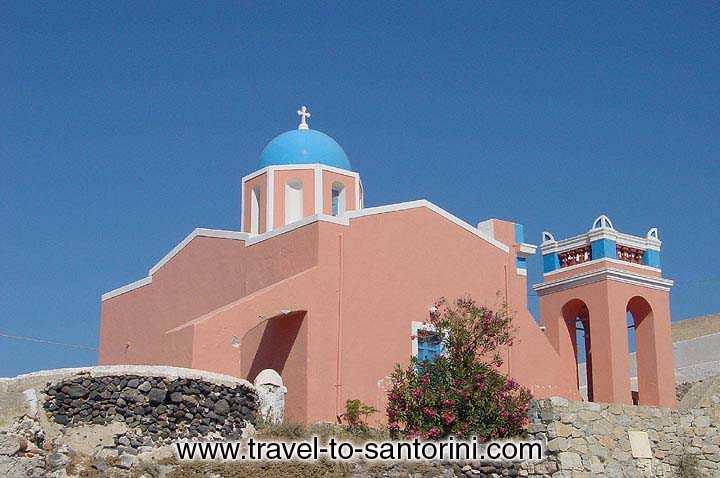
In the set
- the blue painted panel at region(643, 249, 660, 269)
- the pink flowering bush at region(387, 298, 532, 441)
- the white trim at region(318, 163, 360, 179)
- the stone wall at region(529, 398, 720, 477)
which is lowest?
the stone wall at region(529, 398, 720, 477)

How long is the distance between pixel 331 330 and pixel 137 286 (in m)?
8.49

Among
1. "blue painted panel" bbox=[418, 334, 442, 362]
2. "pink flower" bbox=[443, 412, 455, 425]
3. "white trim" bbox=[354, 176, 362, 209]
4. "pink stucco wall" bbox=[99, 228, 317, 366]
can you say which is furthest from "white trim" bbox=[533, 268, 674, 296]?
"pink flower" bbox=[443, 412, 455, 425]

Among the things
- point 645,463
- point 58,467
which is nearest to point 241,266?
point 58,467

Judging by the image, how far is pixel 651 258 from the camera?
2745cm

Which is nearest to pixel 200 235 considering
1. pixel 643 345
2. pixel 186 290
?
pixel 186 290

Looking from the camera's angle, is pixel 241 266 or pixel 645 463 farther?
pixel 241 266

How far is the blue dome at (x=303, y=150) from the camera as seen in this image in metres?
26.1

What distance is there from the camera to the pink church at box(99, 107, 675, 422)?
2122cm

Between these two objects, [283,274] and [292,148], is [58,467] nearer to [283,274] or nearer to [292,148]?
[283,274]

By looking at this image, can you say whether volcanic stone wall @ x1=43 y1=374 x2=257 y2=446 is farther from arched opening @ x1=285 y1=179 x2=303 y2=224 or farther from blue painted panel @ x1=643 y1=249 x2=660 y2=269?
blue painted panel @ x1=643 y1=249 x2=660 y2=269

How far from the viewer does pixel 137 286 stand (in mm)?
27938

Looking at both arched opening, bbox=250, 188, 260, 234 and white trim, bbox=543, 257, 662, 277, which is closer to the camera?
arched opening, bbox=250, 188, 260, 234

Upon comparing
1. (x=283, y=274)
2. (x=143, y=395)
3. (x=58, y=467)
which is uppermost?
(x=283, y=274)

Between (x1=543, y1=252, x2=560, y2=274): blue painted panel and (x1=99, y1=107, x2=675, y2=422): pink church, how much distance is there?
0.04m
